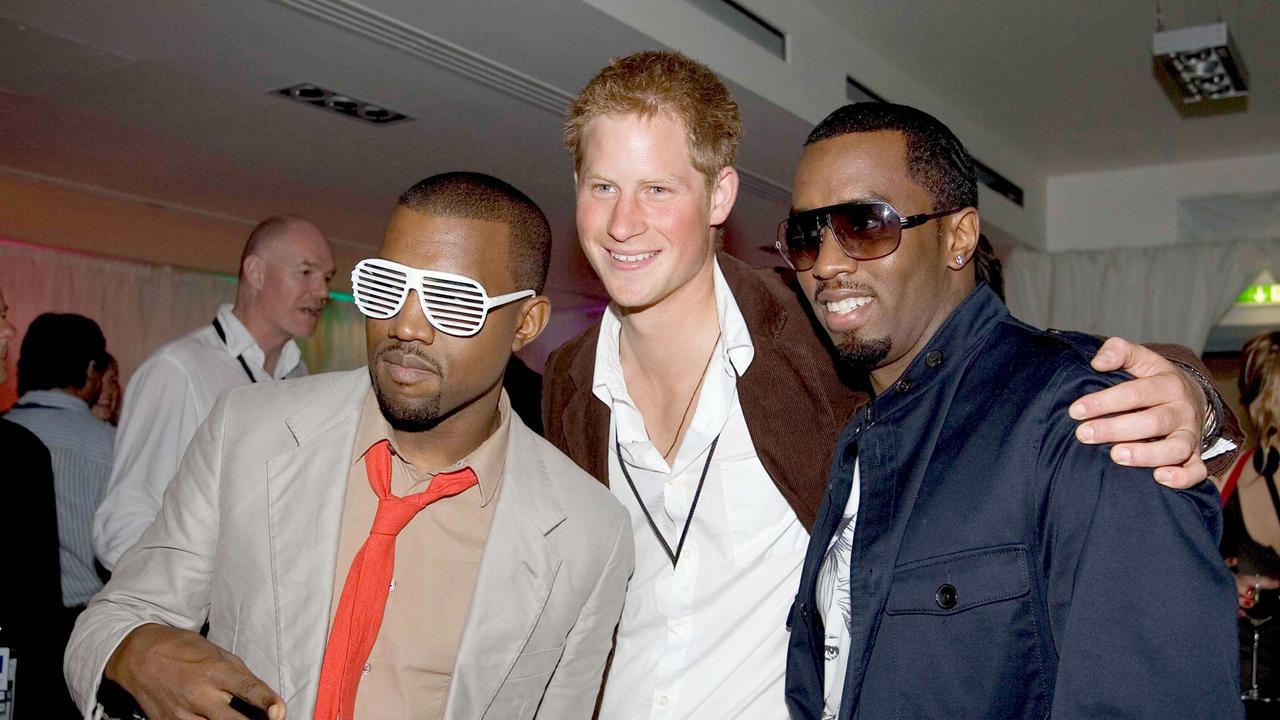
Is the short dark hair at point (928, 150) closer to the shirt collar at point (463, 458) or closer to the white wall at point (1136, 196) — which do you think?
the shirt collar at point (463, 458)

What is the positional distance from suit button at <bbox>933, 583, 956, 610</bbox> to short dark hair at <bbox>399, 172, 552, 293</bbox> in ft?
3.16

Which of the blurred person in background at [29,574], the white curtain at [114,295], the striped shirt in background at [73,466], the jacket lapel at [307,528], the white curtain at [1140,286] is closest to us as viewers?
the jacket lapel at [307,528]

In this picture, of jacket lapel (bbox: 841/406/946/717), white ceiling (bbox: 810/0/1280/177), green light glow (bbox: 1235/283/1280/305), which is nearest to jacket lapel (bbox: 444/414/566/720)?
jacket lapel (bbox: 841/406/946/717)

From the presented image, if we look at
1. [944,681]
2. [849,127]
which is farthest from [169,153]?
[944,681]

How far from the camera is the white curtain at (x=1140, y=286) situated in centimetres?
852

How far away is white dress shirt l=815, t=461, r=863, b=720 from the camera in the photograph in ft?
5.96

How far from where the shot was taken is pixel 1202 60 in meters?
5.57

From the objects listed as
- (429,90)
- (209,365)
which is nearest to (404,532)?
(209,365)

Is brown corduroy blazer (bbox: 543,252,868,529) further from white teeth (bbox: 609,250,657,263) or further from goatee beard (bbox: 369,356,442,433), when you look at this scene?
goatee beard (bbox: 369,356,442,433)

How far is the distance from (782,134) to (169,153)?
13.9 feet

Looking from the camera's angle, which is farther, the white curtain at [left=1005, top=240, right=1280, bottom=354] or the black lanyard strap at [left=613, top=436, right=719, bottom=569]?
the white curtain at [left=1005, top=240, right=1280, bottom=354]

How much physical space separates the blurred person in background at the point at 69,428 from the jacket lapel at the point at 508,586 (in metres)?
3.04

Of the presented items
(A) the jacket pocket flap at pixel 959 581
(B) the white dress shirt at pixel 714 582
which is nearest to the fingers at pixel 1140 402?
(A) the jacket pocket flap at pixel 959 581

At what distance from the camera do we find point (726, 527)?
2227 mm
